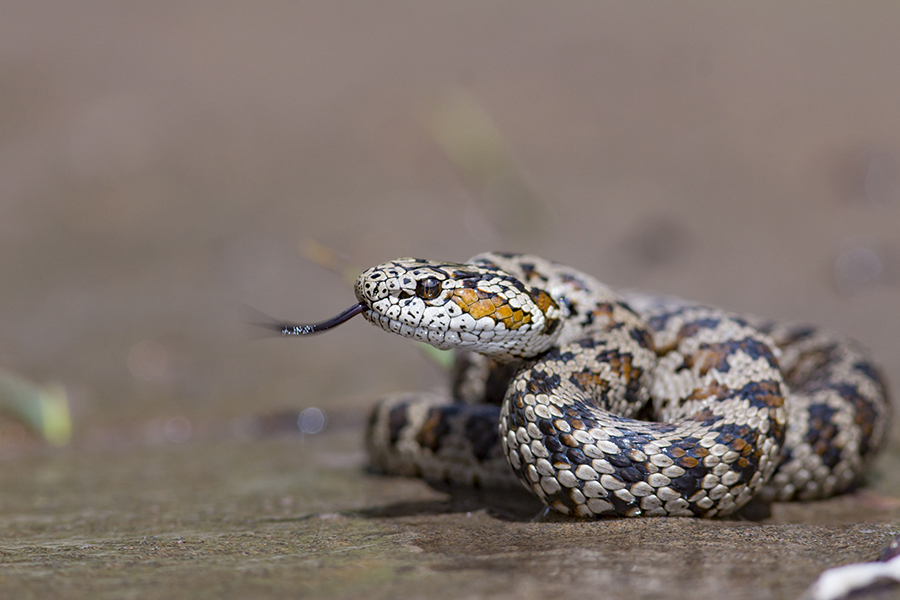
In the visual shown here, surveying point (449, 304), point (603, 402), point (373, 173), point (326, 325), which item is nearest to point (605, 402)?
point (603, 402)

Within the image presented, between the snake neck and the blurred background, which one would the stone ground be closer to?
the blurred background

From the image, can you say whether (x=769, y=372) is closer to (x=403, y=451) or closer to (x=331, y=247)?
(x=403, y=451)

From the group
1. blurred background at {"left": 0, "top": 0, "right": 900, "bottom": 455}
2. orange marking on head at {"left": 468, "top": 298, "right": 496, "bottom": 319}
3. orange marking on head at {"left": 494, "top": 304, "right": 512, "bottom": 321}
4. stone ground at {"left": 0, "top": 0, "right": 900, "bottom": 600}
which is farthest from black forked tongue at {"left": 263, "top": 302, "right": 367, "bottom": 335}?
blurred background at {"left": 0, "top": 0, "right": 900, "bottom": 455}

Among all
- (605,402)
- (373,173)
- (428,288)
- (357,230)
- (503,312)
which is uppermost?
(373,173)

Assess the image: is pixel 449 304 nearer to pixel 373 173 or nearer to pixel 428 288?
pixel 428 288

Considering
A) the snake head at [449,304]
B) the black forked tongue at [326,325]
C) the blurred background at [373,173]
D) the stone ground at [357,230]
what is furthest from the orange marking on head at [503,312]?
the blurred background at [373,173]

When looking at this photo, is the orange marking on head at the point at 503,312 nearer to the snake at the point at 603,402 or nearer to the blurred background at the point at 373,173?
the snake at the point at 603,402
